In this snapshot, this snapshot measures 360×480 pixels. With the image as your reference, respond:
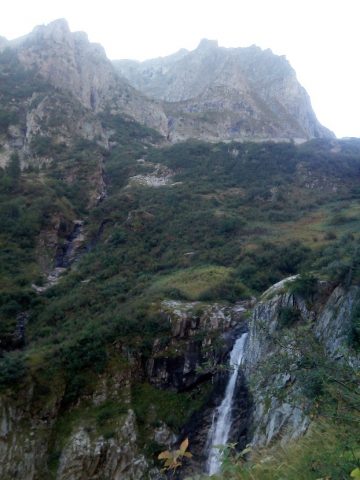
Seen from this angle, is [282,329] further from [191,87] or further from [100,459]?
[191,87]

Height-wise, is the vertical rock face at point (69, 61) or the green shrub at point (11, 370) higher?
the vertical rock face at point (69, 61)

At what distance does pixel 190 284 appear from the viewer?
3741 cm

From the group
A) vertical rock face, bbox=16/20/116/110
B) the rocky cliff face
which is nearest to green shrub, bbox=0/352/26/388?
vertical rock face, bbox=16/20/116/110

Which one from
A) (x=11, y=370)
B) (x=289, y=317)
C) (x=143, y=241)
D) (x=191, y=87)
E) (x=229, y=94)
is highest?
(x=191, y=87)

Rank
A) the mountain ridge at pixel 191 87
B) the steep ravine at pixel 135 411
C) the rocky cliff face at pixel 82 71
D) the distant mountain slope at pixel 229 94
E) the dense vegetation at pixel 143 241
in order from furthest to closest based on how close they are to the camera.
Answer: the distant mountain slope at pixel 229 94, the mountain ridge at pixel 191 87, the rocky cliff face at pixel 82 71, the dense vegetation at pixel 143 241, the steep ravine at pixel 135 411

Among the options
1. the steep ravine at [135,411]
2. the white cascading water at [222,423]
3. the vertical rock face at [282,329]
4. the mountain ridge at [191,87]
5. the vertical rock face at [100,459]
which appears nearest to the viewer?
the vertical rock face at [282,329]

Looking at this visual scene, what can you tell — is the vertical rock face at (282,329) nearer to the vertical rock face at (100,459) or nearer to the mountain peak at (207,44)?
the vertical rock face at (100,459)

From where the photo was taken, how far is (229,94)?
144 metres

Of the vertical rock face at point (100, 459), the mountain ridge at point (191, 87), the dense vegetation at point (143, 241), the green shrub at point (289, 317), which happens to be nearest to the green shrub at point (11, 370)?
the dense vegetation at point (143, 241)

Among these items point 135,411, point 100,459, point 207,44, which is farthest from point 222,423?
point 207,44

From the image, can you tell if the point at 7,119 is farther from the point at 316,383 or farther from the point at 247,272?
the point at 316,383

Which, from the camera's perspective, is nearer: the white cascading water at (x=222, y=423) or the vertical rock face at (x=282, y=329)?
the vertical rock face at (x=282, y=329)

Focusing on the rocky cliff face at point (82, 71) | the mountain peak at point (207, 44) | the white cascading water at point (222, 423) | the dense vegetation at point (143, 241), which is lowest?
the white cascading water at point (222, 423)

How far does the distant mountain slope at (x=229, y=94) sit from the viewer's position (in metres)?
134
